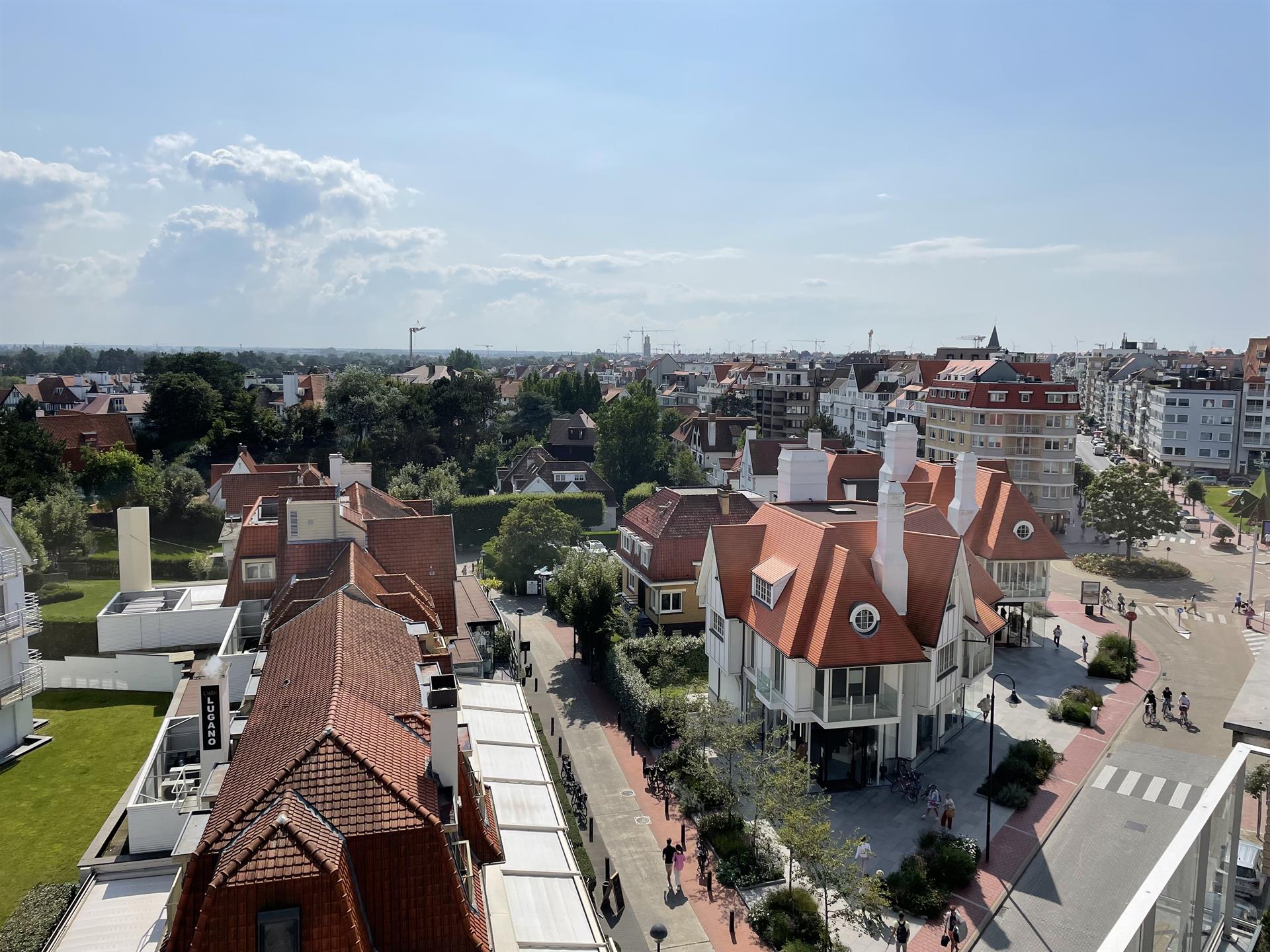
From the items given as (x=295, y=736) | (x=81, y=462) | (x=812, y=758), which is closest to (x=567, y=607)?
(x=812, y=758)

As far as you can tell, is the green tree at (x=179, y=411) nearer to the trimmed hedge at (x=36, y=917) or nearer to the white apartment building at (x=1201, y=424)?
the trimmed hedge at (x=36, y=917)

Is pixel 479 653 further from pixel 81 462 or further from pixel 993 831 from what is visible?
pixel 81 462

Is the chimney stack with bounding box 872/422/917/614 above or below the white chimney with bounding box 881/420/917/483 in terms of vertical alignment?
below

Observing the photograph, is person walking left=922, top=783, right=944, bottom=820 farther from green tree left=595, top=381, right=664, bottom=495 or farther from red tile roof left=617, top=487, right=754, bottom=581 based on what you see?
green tree left=595, top=381, right=664, bottom=495

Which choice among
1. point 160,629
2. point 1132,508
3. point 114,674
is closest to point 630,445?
point 1132,508

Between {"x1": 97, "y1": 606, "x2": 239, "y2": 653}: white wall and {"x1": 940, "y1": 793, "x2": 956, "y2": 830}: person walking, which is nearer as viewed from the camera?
{"x1": 940, "y1": 793, "x2": 956, "y2": 830}: person walking

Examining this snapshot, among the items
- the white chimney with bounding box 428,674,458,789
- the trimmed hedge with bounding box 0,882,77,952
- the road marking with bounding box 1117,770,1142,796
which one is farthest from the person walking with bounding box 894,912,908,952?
the trimmed hedge with bounding box 0,882,77,952

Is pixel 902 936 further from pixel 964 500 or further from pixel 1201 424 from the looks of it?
pixel 1201 424
